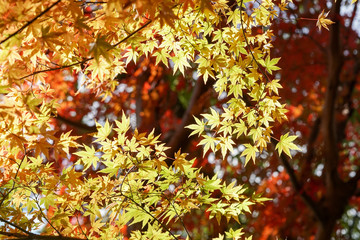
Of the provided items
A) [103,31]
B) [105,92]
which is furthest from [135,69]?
[103,31]

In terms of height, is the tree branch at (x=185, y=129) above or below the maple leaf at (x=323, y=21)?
below

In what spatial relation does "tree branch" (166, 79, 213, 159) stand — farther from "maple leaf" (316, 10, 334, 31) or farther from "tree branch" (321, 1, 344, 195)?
"maple leaf" (316, 10, 334, 31)

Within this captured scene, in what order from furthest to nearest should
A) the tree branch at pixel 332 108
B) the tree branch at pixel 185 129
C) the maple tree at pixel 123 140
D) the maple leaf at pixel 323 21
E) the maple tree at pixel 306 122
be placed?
1. the maple tree at pixel 306 122
2. the tree branch at pixel 332 108
3. the tree branch at pixel 185 129
4. the maple leaf at pixel 323 21
5. the maple tree at pixel 123 140

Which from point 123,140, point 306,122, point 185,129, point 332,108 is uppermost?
point 123,140

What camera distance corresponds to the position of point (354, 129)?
8375 millimetres

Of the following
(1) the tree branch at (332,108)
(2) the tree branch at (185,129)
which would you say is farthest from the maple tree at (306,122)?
(2) the tree branch at (185,129)

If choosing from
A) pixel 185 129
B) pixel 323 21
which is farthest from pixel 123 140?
pixel 185 129

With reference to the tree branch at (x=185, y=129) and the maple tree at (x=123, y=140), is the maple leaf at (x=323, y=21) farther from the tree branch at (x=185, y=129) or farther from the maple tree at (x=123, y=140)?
the tree branch at (x=185, y=129)

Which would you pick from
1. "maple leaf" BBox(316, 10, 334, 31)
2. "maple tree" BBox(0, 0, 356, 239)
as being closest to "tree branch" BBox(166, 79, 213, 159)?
"maple tree" BBox(0, 0, 356, 239)

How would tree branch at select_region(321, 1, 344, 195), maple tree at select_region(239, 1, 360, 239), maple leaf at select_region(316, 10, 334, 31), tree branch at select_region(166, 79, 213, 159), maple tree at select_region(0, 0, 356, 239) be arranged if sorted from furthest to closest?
maple tree at select_region(239, 1, 360, 239)
tree branch at select_region(321, 1, 344, 195)
tree branch at select_region(166, 79, 213, 159)
maple leaf at select_region(316, 10, 334, 31)
maple tree at select_region(0, 0, 356, 239)

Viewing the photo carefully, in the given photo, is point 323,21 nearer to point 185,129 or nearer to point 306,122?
point 185,129

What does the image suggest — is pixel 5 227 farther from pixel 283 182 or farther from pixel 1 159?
pixel 283 182

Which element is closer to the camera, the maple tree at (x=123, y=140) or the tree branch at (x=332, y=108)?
the maple tree at (x=123, y=140)

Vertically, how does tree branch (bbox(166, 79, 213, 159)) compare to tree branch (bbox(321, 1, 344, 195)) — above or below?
above
